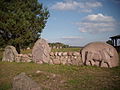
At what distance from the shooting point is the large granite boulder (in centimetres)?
1349

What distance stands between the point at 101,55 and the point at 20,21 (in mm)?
11252

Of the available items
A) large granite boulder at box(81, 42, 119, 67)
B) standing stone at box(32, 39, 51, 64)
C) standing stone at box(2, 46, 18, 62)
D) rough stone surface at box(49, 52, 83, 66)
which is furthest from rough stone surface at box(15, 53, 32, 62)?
large granite boulder at box(81, 42, 119, 67)

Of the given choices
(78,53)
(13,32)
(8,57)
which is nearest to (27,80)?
(78,53)

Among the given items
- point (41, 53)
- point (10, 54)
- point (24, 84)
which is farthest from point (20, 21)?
point (24, 84)

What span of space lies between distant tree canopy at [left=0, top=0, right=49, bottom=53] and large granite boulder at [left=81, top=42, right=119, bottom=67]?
958 centimetres

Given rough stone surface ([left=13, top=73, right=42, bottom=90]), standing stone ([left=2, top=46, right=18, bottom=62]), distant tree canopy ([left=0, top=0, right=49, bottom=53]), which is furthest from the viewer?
distant tree canopy ([left=0, top=0, right=49, bottom=53])

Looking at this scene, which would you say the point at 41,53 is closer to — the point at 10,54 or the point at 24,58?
the point at 24,58

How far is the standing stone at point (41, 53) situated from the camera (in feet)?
52.8

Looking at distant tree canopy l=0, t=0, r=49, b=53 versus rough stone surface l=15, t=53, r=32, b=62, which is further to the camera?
distant tree canopy l=0, t=0, r=49, b=53

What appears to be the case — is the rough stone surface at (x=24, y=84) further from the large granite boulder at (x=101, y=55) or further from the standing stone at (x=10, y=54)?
the standing stone at (x=10, y=54)

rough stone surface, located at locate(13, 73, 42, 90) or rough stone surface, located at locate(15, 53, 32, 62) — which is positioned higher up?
rough stone surface, located at locate(15, 53, 32, 62)

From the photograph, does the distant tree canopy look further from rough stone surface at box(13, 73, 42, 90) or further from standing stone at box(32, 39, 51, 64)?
rough stone surface at box(13, 73, 42, 90)

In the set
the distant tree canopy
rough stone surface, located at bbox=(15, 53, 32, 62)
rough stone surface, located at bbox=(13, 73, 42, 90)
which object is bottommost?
rough stone surface, located at bbox=(13, 73, 42, 90)

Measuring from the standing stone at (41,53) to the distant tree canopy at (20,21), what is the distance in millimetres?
4766
